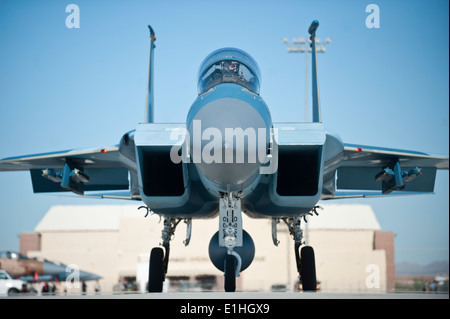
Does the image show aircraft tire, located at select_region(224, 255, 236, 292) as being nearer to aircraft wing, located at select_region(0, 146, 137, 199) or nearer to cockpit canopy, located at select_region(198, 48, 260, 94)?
cockpit canopy, located at select_region(198, 48, 260, 94)

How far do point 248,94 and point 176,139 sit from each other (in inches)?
55.7

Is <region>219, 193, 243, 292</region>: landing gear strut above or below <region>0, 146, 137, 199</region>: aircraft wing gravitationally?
below

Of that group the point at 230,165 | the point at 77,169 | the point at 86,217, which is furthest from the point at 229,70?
the point at 86,217

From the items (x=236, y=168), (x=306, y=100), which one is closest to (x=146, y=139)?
(x=236, y=168)

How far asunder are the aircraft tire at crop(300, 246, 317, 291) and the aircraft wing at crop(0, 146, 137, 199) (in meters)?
3.58

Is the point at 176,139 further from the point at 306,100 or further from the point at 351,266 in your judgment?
the point at 351,266

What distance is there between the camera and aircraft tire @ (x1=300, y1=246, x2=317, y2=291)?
946 cm

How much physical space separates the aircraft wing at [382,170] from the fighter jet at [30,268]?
17610 millimetres

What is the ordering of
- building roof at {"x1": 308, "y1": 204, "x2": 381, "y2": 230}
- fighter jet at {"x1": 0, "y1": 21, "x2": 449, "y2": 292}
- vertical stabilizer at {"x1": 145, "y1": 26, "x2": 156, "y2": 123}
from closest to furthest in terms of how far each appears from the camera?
1. fighter jet at {"x1": 0, "y1": 21, "x2": 449, "y2": 292}
2. vertical stabilizer at {"x1": 145, "y1": 26, "x2": 156, "y2": 123}
3. building roof at {"x1": 308, "y1": 204, "x2": 381, "y2": 230}

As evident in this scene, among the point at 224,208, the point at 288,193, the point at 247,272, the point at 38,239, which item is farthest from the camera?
the point at 38,239

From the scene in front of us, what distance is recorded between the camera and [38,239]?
36.7 metres

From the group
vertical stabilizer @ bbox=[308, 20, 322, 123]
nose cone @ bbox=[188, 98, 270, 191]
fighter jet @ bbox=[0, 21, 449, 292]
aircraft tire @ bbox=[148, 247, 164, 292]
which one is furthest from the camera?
aircraft tire @ bbox=[148, 247, 164, 292]

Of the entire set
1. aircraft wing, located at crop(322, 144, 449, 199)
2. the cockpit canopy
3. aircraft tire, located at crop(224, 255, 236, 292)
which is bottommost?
aircraft tire, located at crop(224, 255, 236, 292)

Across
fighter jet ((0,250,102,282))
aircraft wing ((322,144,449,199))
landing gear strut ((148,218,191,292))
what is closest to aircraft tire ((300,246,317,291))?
aircraft wing ((322,144,449,199))
